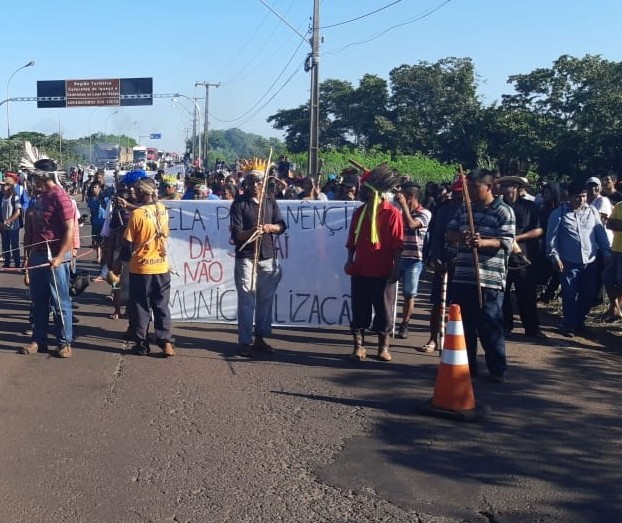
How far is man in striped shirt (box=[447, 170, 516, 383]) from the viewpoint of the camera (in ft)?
22.4

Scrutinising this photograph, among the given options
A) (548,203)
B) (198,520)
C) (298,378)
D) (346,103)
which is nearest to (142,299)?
(298,378)

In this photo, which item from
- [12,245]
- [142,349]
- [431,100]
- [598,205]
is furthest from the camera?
[431,100]

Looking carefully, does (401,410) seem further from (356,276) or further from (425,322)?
(425,322)

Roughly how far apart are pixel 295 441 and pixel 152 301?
9.50 ft

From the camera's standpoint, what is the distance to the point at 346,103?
60781mm

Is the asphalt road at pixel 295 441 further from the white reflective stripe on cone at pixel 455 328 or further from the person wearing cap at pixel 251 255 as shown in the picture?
the white reflective stripe on cone at pixel 455 328

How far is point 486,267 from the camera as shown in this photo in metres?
6.88

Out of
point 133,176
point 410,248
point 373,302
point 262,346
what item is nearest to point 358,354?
point 373,302

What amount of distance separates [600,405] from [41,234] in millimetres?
5234

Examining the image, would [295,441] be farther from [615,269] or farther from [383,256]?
[615,269]

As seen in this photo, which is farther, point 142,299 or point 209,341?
point 209,341

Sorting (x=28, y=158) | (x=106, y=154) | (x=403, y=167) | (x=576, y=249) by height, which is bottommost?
(x=576, y=249)

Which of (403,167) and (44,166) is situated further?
(403,167)

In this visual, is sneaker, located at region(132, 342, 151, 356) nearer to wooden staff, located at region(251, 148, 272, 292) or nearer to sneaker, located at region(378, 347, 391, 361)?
wooden staff, located at region(251, 148, 272, 292)
